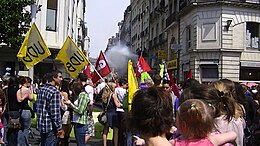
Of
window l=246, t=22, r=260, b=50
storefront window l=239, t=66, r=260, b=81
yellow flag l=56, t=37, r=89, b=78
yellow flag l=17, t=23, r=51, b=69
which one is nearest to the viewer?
yellow flag l=17, t=23, r=51, b=69

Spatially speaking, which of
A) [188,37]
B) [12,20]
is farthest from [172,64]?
[12,20]

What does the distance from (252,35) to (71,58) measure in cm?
1941

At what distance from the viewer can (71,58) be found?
32.3 feet

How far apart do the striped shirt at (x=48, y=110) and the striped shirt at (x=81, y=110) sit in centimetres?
97

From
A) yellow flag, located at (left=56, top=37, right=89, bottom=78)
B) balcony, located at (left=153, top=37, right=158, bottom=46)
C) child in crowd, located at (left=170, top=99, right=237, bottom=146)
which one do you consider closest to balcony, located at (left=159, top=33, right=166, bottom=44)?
balcony, located at (left=153, top=37, right=158, bottom=46)

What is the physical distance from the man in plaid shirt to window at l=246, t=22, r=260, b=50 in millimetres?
21320

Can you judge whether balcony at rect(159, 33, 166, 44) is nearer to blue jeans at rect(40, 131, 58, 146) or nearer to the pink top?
blue jeans at rect(40, 131, 58, 146)

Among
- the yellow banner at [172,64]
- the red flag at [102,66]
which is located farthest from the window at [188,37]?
the red flag at [102,66]

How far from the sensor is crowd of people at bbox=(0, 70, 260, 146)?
106 inches

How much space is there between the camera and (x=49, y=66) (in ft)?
93.7

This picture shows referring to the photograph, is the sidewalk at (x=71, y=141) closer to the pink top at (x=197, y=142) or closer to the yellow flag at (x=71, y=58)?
the yellow flag at (x=71, y=58)

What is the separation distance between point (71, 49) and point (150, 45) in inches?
1426

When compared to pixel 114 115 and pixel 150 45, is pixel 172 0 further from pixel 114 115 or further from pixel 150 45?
pixel 114 115

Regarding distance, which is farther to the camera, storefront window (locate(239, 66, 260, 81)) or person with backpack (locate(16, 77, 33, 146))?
storefront window (locate(239, 66, 260, 81))
